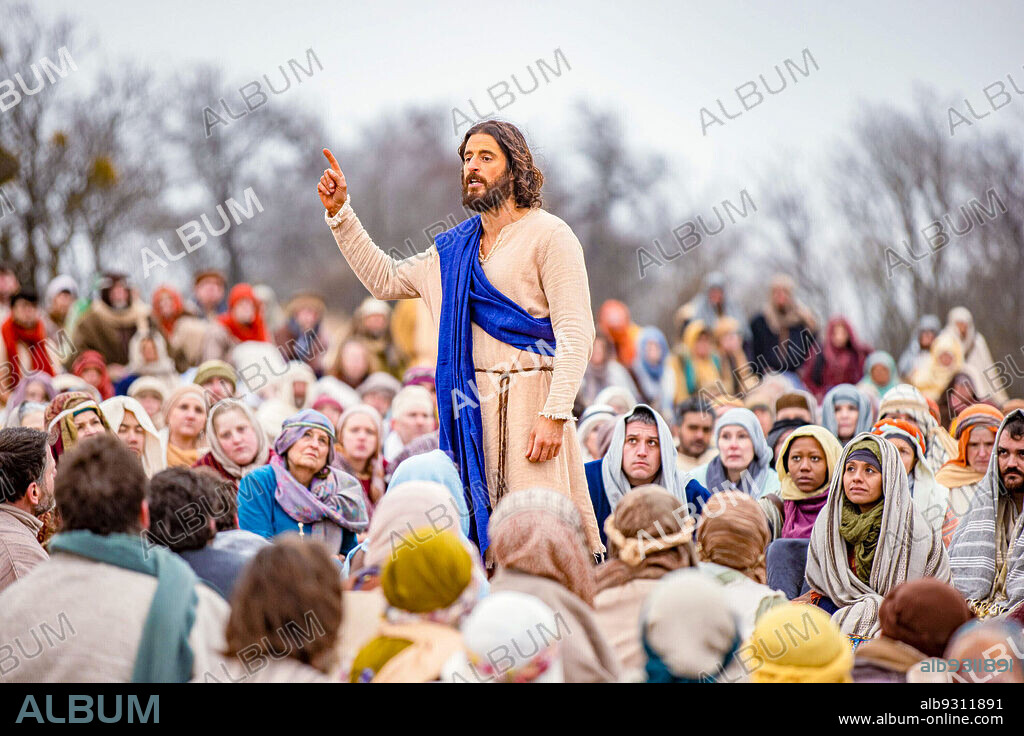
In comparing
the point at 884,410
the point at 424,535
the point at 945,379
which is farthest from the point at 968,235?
the point at 424,535

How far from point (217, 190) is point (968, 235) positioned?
15733 millimetres

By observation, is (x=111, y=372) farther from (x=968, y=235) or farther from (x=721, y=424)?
(x=968, y=235)

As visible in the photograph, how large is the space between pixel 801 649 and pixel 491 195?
212 cm

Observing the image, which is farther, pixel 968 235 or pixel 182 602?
pixel 968 235

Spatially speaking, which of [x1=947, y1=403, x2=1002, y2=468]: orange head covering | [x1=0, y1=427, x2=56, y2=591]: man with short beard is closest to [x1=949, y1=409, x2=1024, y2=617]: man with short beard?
[x1=947, y1=403, x2=1002, y2=468]: orange head covering

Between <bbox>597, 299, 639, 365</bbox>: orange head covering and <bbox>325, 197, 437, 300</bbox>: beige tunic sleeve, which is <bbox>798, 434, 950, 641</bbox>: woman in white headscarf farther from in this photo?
<bbox>597, 299, 639, 365</bbox>: orange head covering

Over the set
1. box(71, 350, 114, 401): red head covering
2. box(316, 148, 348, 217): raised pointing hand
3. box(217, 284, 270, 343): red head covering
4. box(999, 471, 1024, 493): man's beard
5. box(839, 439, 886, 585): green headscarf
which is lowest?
box(999, 471, 1024, 493): man's beard

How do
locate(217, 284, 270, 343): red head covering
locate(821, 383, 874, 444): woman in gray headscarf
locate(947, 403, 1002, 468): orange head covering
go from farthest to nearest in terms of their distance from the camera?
locate(217, 284, 270, 343): red head covering → locate(821, 383, 874, 444): woman in gray headscarf → locate(947, 403, 1002, 468): orange head covering

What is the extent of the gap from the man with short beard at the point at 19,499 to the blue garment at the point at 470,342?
1.53m

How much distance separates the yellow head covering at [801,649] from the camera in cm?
311

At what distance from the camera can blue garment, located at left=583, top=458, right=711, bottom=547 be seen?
5.66 metres

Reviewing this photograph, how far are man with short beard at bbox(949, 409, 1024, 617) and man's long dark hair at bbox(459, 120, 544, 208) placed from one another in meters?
2.67

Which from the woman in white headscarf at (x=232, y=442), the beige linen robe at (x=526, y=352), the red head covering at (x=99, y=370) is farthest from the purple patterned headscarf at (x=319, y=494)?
the red head covering at (x=99, y=370)

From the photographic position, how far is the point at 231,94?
2470cm
